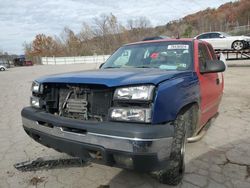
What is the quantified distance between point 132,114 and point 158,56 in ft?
5.53

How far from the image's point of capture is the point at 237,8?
7744cm

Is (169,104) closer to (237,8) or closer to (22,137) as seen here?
(22,137)

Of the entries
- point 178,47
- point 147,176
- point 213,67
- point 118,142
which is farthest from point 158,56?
point 118,142

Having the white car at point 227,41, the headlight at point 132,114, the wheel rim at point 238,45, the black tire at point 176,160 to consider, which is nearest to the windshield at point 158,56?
the black tire at point 176,160

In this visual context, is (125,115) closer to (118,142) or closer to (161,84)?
(118,142)

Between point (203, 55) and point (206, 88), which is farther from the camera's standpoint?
point (203, 55)

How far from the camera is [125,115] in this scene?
2561 mm

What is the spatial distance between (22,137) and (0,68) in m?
40.5

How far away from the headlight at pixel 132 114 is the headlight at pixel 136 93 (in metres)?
0.11

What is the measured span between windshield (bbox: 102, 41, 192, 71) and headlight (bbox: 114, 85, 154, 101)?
1.17m

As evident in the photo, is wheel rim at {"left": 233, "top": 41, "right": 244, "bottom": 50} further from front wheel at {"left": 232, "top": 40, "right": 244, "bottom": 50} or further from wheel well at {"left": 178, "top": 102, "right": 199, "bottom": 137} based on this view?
wheel well at {"left": 178, "top": 102, "right": 199, "bottom": 137}

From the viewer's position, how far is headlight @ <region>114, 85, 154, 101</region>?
2545mm

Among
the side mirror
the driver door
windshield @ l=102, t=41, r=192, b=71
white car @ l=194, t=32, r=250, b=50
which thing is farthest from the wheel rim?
the side mirror

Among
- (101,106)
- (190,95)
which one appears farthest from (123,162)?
(190,95)
